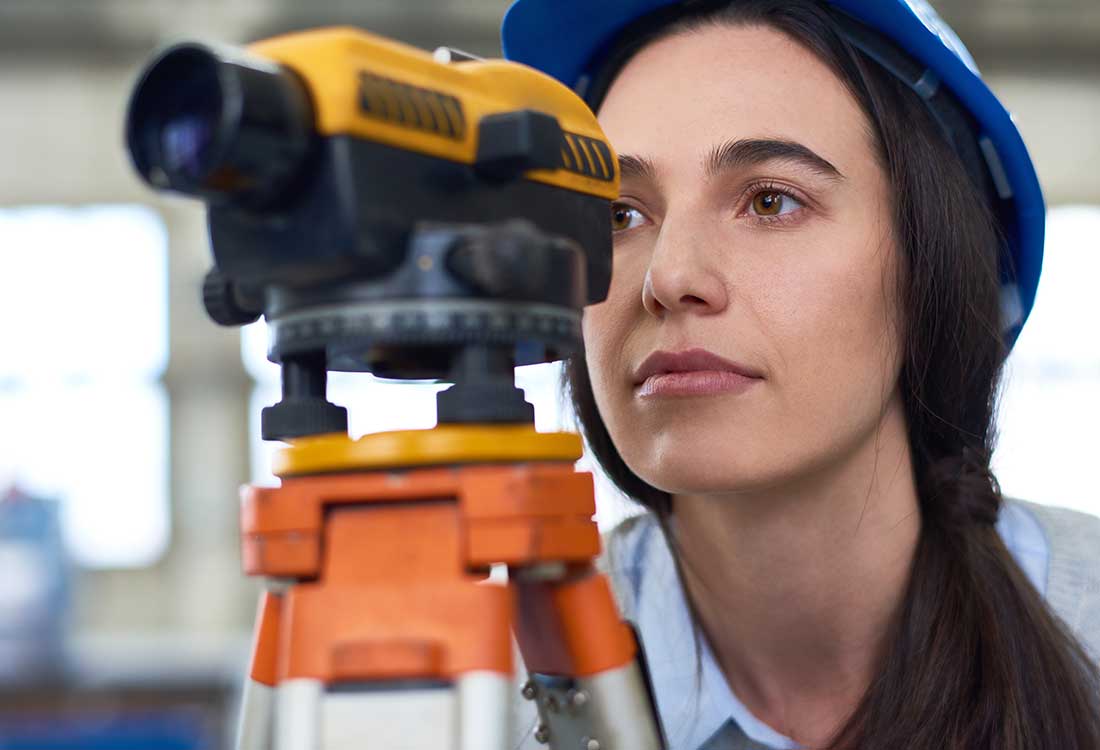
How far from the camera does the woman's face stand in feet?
3.34

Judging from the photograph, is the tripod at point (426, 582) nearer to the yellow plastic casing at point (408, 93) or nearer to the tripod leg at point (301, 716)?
the tripod leg at point (301, 716)

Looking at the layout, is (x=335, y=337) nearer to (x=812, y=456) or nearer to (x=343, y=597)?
(x=343, y=597)

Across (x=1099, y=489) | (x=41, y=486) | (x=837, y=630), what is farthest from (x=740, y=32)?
(x=41, y=486)

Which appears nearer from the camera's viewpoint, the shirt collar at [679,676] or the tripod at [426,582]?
the tripod at [426,582]

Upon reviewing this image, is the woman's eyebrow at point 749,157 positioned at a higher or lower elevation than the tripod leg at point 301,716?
higher

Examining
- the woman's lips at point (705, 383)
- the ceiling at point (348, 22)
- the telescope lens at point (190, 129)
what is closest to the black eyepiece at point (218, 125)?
the telescope lens at point (190, 129)

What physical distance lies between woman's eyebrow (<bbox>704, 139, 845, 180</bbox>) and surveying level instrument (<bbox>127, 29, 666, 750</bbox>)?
0.40m

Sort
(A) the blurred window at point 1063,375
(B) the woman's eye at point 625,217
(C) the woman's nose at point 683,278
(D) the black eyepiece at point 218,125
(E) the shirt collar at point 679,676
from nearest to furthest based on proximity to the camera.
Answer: (D) the black eyepiece at point 218,125
(C) the woman's nose at point 683,278
(B) the woman's eye at point 625,217
(E) the shirt collar at point 679,676
(A) the blurred window at point 1063,375

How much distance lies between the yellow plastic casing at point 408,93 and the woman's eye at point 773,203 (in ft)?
1.28

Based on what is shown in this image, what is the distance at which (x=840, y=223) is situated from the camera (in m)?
1.09

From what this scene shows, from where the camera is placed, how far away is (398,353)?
663mm

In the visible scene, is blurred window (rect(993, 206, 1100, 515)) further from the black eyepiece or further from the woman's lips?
the black eyepiece

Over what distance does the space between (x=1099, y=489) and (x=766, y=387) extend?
5.18 m

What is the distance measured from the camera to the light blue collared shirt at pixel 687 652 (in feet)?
4.03
